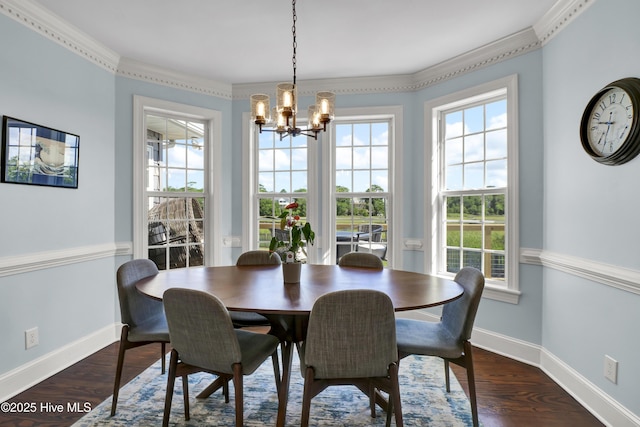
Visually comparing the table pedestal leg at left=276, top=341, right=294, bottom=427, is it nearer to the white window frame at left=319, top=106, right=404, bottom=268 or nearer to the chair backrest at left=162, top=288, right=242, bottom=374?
the chair backrest at left=162, top=288, right=242, bottom=374

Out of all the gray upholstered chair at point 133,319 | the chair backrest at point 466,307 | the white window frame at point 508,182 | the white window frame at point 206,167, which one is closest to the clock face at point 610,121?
the white window frame at point 508,182

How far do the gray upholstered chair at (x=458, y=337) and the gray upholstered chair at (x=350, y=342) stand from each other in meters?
0.38

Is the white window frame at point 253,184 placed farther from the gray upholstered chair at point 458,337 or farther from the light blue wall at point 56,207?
the gray upholstered chair at point 458,337

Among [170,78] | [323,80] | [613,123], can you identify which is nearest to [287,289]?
[613,123]

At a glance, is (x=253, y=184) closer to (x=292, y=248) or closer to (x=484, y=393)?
(x=292, y=248)

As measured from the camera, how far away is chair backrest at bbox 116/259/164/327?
86.0 inches

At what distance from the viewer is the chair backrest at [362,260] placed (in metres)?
2.88

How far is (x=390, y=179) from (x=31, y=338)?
3445 mm

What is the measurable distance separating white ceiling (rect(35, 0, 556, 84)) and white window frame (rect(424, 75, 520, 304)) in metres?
0.41

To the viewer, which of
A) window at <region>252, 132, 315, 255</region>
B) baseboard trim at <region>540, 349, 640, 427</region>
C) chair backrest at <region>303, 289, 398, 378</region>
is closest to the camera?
chair backrest at <region>303, 289, 398, 378</region>

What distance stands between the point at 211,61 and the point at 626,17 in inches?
126

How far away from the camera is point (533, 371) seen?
9.21ft

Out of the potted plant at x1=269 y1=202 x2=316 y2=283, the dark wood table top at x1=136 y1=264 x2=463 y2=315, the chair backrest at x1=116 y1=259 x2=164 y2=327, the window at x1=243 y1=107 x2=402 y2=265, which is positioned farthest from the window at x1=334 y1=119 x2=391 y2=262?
the chair backrest at x1=116 y1=259 x2=164 y2=327

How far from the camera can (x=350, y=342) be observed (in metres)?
1.61
